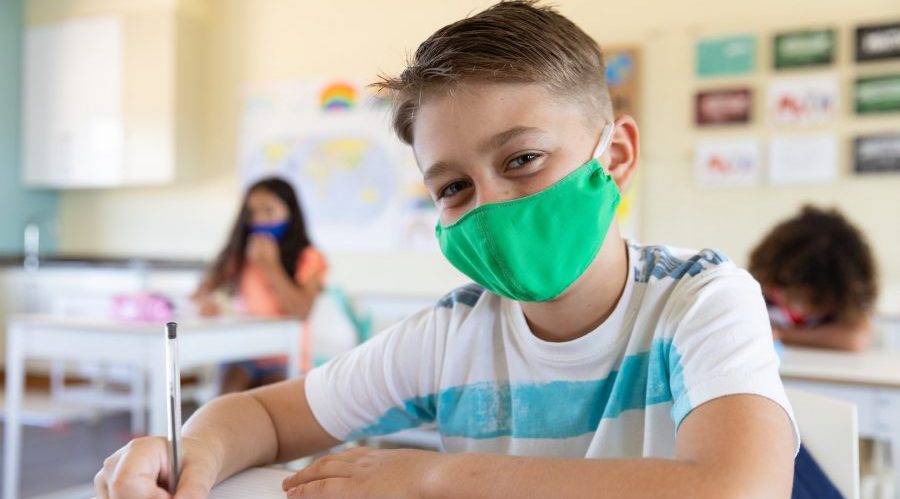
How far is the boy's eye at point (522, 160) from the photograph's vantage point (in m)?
0.83

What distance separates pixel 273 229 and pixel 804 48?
2.59m

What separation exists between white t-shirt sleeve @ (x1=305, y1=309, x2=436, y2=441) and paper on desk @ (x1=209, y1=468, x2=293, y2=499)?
0.11 meters

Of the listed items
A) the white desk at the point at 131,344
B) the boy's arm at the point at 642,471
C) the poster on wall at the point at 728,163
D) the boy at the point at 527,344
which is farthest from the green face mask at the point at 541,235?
the poster on wall at the point at 728,163

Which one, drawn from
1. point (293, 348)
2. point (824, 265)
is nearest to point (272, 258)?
point (293, 348)

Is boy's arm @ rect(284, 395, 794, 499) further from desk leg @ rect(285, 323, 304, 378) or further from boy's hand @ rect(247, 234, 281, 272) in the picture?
boy's hand @ rect(247, 234, 281, 272)

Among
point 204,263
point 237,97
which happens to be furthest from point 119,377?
point 237,97

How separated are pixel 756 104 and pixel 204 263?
3392 mm

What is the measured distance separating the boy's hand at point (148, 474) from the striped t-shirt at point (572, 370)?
24 centimetres

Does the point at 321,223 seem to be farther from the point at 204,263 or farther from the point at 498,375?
the point at 498,375

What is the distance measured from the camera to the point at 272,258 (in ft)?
10.3

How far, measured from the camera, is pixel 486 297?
3.33ft

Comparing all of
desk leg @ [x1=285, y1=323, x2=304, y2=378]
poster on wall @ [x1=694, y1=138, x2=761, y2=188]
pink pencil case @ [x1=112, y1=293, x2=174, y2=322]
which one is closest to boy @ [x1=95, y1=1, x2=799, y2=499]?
pink pencil case @ [x1=112, y1=293, x2=174, y2=322]

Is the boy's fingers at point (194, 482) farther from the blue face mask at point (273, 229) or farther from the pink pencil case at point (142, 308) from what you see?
the blue face mask at point (273, 229)

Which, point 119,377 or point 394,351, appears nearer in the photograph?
point 394,351
